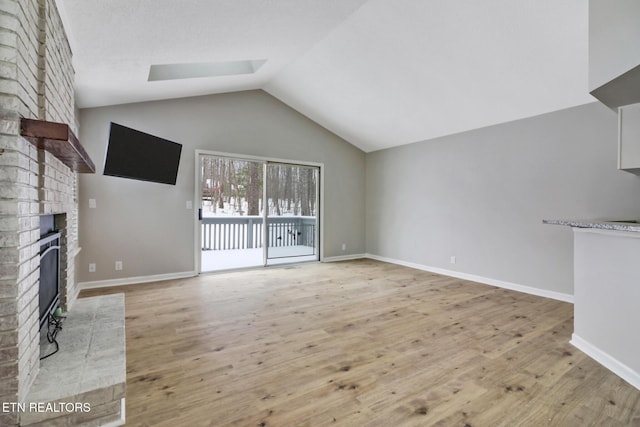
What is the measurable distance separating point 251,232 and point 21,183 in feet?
21.8

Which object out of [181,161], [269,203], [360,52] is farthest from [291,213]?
[360,52]

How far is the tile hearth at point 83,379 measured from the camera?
56.8 inches

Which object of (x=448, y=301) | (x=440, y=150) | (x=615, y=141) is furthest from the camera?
(x=440, y=150)

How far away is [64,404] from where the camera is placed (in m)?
1.45

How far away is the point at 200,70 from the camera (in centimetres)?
386

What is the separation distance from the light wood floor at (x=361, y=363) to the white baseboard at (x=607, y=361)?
0.05m

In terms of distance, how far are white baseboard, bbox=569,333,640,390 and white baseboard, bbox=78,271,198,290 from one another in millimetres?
4662

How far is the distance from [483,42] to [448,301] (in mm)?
2825

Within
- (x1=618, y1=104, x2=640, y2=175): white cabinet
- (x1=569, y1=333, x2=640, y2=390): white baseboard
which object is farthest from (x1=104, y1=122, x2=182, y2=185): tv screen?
(x1=618, y1=104, x2=640, y2=175): white cabinet

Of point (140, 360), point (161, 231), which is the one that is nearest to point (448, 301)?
point (140, 360)

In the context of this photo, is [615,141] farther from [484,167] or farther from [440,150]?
[440,150]

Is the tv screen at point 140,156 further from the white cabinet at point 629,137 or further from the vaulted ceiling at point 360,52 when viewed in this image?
the white cabinet at point 629,137

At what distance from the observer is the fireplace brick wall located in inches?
52.9

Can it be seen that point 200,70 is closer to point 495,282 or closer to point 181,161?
point 181,161
